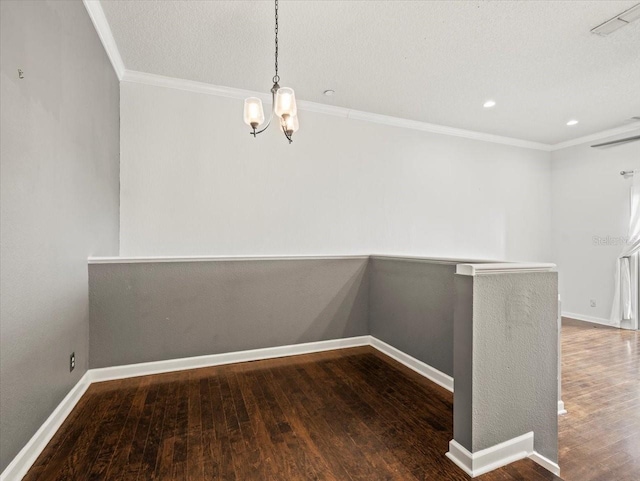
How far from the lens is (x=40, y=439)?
67.4 inches

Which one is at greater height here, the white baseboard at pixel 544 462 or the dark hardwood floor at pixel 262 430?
the dark hardwood floor at pixel 262 430

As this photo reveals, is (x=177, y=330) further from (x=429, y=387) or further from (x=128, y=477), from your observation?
(x=429, y=387)

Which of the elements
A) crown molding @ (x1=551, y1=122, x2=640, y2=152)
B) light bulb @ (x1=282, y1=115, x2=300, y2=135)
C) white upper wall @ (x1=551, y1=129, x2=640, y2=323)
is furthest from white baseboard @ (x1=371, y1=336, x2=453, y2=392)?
crown molding @ (x1=551, y1=122, x2=640, y2=152)

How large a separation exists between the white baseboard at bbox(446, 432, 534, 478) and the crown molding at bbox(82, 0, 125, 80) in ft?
12.4

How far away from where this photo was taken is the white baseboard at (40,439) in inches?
58.7

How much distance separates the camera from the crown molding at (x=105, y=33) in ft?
7.77

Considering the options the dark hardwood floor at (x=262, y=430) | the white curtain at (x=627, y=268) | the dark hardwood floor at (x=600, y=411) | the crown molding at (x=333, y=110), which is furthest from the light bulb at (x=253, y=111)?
the white curtain at (x=627, y=268)

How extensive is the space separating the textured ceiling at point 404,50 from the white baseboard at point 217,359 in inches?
112

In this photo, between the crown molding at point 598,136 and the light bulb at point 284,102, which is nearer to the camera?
the light bulb at point 284,102

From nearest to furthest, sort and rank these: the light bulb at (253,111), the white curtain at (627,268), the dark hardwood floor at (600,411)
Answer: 1. the dark hardwood floor at (600,411)
2. the light bulb at (253,111)
3. the white curtain at (627,268)

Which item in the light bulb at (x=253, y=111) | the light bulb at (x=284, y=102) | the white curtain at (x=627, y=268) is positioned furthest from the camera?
the white curtain at (x=627, y=268)

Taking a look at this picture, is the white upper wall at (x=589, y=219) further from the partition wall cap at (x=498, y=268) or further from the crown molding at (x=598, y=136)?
the partition wall cap at (x=498, y=268)

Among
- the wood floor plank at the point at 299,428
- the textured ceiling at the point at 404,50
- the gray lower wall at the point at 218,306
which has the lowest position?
the wood floor plank at the point at 299,428

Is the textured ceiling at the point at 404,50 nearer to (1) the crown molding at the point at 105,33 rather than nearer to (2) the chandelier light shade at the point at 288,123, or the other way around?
(1) the crown molding at the point at 105,33
